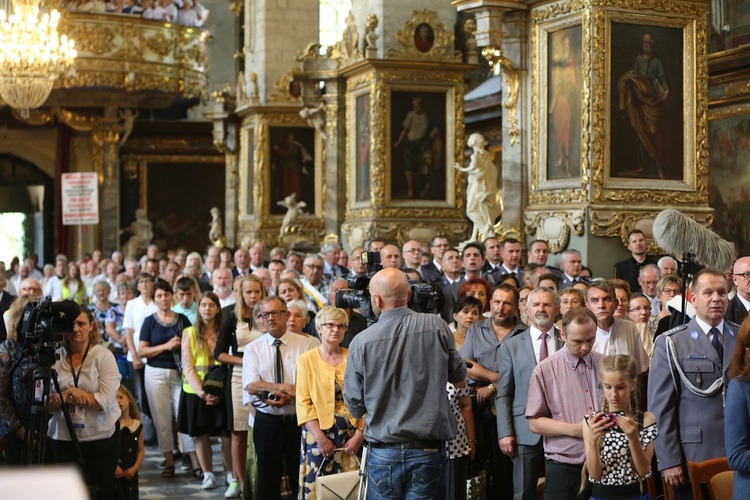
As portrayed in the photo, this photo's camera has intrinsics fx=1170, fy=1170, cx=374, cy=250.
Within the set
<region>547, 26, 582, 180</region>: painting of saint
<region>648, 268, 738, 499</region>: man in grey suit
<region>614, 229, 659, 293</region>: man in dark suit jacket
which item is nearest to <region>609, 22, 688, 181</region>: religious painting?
<region>547, 26, 582, 180</region>: painting of saint

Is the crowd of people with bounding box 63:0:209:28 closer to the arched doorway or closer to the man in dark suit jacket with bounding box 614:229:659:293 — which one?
the arched doorway

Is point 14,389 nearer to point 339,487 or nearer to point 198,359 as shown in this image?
point 339,487

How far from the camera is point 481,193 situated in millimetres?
14695

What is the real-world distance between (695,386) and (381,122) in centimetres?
1212

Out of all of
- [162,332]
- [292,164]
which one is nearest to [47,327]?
[162,332]

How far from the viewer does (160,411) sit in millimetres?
10945

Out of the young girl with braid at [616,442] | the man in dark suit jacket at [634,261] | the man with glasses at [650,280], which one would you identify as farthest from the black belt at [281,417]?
the man in dark suit jacket at [634,261]

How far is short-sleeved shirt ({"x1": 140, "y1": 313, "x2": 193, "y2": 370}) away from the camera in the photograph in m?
10.7

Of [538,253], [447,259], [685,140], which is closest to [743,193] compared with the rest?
[685,140]

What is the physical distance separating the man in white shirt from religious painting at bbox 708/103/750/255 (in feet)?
34.2

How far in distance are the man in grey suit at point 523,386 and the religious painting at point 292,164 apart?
18.0 m

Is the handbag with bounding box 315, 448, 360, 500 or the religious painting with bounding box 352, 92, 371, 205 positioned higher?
the religious painting with bounding box 352, 92, 371, 205

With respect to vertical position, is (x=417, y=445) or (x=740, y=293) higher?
(x=740, y=293)

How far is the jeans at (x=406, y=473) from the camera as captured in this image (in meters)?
5.64
